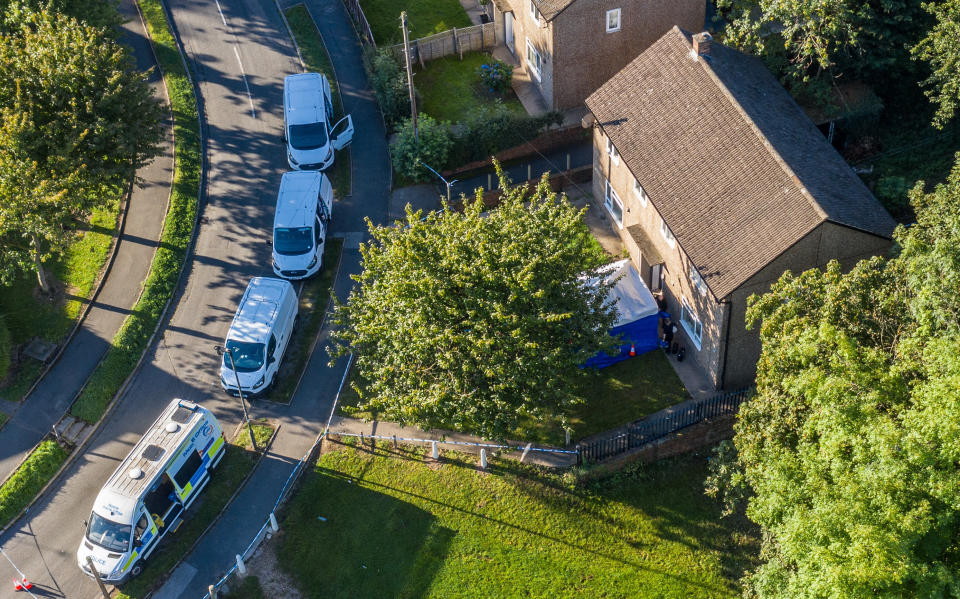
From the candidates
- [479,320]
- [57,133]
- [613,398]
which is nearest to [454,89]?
[57,133]

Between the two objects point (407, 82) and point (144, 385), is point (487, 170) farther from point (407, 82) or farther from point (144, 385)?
point (144, 385)

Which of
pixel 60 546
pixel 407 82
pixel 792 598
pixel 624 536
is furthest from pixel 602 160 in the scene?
pixel 60 546

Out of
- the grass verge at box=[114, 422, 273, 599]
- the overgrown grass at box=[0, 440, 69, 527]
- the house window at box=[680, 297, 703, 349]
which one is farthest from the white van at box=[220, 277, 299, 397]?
the house window at box=[680, 297, 703, 349]

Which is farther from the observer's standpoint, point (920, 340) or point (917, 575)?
point (920, 340)

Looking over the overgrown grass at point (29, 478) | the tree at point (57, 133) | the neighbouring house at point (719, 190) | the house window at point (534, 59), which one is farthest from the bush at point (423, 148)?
the overgrown grass at point (29, 478)

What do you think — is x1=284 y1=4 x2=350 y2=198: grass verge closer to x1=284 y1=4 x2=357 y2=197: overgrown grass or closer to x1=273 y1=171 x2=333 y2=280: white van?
x1=284 y1=4 x2=357 y2=197: overgrown grass

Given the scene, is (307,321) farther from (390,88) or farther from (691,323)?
(691,323)
